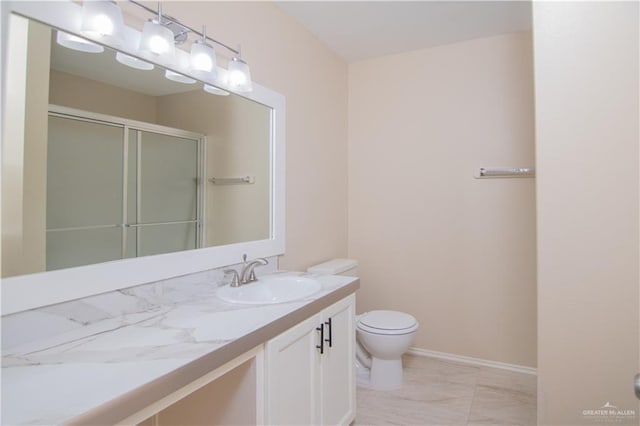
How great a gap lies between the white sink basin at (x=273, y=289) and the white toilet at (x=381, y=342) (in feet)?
1.61

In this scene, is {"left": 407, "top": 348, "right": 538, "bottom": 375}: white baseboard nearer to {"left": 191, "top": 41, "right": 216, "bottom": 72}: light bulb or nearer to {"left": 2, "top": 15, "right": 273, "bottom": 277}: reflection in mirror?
{"left": 2, "top": 15, "right": 273, "bottom": 277}: reflection in mirror

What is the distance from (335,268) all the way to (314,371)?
95 cm

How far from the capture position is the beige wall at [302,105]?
6.28ft

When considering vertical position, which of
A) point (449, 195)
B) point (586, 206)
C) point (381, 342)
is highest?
point (449, 195)

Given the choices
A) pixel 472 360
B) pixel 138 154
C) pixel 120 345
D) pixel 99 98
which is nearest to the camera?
pixel 120 345

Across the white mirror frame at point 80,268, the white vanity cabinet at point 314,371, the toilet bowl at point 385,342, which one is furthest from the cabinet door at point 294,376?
the toilet bowl at point 385,342

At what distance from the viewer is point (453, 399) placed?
2256mm

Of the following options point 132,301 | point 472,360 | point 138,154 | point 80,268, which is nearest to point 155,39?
point 138,154

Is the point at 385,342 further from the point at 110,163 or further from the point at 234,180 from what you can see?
the point at 110,163

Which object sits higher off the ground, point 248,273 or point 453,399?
point 248,273

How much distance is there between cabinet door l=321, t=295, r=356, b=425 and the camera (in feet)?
5.57

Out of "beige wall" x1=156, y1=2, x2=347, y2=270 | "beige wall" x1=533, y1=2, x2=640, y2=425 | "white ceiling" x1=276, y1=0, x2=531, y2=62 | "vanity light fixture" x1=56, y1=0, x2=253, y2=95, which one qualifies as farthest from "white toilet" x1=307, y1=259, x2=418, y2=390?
"white ceiling" x1=276, y1=0, x2=531, y2=62

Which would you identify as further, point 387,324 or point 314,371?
point 387,324

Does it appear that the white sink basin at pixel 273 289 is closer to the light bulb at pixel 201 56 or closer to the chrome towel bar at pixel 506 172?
the light bulb at pixel 201 56
